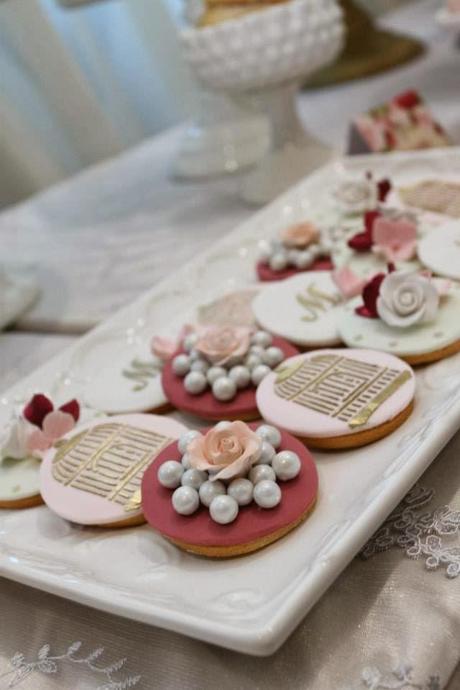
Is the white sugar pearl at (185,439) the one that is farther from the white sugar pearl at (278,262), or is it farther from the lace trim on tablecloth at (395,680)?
the white sugar pearl at (278,262)

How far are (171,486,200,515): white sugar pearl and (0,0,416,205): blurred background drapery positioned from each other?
147 cm

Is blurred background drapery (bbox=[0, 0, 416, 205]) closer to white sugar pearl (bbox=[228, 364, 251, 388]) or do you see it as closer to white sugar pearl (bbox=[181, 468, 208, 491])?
white sugar pearl (bbox=[228, 364, 251, 388])

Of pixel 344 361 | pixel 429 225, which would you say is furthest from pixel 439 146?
pixel 344 361

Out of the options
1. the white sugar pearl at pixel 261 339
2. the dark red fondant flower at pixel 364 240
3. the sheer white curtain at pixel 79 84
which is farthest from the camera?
the sheer white curtain at pixel 79 84

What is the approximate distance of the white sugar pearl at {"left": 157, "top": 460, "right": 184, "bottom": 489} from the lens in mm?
460

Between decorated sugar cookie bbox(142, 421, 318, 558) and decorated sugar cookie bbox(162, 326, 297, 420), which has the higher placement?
decorated sugar cookie bbox(142, 421, 318, 558)

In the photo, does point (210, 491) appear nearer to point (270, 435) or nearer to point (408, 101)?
point (270, 435)

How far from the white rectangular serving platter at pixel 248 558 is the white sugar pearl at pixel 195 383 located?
0.11 meters

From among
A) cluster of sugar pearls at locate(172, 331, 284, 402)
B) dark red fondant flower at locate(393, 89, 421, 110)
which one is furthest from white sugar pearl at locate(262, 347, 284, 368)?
dark red fondant flower at locate(393, 89, 421, 110)

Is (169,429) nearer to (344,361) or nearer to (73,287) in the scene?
(344,361)

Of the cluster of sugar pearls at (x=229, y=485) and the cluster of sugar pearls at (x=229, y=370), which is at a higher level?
the cluster of sugar pearls at (x=229, y=485)

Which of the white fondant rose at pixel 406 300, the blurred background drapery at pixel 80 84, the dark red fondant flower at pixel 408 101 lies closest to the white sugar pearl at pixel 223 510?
the white fondant rose at pixel 406 300

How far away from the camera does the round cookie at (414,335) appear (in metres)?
0.54

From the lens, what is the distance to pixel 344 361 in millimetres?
543
